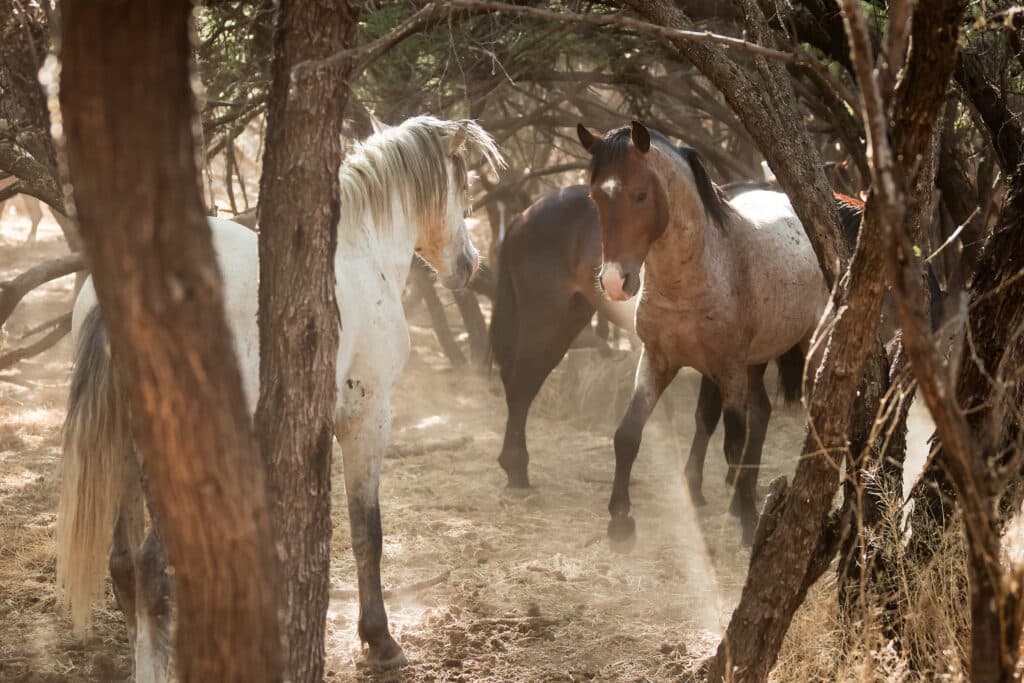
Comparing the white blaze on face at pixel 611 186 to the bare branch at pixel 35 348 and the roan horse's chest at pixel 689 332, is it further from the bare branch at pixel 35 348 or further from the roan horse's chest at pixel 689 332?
the bare branch at pixel 35 348

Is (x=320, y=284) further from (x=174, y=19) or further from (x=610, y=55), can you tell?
(x=610, y=55)

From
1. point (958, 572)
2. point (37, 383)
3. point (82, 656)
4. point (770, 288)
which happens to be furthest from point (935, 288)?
point (37, 383)

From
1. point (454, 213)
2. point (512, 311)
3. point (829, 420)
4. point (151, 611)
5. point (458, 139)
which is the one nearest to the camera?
point (829, 420)

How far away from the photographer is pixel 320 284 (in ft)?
7.83

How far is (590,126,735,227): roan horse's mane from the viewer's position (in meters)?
4.64

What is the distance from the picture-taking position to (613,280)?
178 inches

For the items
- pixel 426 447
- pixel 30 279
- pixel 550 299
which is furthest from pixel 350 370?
pixel 426 447

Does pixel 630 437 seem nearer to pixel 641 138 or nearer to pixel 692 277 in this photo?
pixel 692 277

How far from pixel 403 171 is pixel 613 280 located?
1175 mm

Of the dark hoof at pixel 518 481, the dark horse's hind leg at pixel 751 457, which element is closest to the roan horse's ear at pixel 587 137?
the dark horse's hind leg at pixel 751 457

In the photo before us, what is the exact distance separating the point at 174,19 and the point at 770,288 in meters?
4.23

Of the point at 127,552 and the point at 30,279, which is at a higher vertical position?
the point at 30,279

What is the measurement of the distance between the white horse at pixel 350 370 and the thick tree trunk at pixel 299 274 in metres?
0.66

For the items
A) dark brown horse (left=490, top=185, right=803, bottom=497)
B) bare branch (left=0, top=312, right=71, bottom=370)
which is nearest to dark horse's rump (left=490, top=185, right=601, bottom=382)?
dark brown horse (left=490, top=185, right=803, bottom=497)
